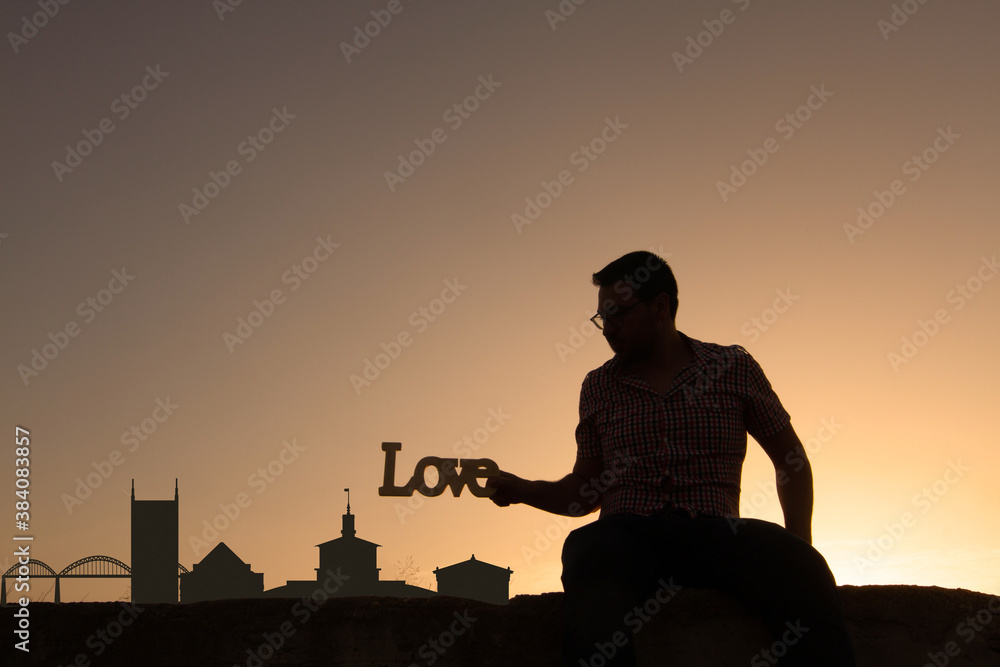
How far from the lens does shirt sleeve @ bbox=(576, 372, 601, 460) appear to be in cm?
291

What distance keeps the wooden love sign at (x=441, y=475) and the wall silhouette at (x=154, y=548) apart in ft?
205

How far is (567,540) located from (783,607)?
60cm

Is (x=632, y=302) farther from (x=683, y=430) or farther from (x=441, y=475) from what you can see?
(x=441, y=475)

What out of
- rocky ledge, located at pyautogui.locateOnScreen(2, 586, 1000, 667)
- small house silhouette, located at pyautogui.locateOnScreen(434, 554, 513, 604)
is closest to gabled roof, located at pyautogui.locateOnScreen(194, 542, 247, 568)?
small house silhouette, located at pyautogui.locateOnScreen(434, 554, 513, 604)

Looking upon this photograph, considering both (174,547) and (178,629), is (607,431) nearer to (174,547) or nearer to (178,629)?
(178,629)

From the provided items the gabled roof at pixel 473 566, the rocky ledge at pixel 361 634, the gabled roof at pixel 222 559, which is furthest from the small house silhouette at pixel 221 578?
the rocky ledge at pixel 361 634

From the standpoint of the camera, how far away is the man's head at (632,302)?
112 inches

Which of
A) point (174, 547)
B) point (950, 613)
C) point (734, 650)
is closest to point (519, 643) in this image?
point (734, 650)

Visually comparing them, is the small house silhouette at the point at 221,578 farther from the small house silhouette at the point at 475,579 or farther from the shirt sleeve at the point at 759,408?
the shirt sleeve at the point at 759,408

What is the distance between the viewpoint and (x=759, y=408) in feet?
9.13

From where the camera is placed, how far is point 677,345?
294 centimetres

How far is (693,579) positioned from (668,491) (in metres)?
0.27

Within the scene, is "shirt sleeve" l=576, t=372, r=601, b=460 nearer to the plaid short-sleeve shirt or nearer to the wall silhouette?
the plaid short-sleeve shirt

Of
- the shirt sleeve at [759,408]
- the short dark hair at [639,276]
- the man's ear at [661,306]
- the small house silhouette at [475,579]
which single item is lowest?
the shirt sleeve at [759,408]
